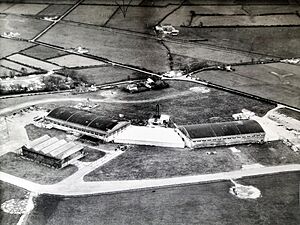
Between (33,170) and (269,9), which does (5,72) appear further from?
(269,9)

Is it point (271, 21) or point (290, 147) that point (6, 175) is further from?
point (271, 21)

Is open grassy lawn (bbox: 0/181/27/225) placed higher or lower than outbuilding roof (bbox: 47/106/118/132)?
lower

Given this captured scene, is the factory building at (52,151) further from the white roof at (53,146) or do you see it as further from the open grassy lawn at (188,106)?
the open grassy lawn at (188,106)

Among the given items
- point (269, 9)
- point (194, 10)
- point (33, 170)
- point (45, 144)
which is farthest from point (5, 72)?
point (269, 9)

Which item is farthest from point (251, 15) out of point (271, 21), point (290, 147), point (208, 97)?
point (290, 147)

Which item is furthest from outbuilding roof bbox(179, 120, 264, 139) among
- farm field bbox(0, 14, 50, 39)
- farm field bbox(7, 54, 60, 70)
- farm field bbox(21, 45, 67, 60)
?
farm field bbox(0, 14, 50, 39)

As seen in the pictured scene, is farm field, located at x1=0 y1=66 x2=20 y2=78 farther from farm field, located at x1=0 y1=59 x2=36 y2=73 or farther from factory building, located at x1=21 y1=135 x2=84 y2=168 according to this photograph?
factory building, located at x1=21 y1=135 x2=84 y2=168
